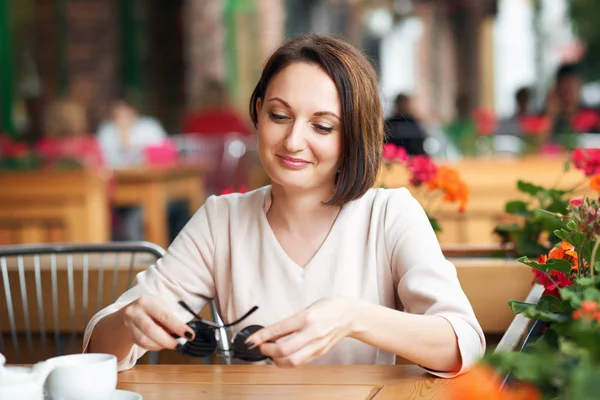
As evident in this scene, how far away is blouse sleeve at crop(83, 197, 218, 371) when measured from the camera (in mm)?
1806

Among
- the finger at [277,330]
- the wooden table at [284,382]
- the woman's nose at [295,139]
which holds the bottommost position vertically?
the wooden table at [284,382]

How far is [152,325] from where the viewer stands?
149cm

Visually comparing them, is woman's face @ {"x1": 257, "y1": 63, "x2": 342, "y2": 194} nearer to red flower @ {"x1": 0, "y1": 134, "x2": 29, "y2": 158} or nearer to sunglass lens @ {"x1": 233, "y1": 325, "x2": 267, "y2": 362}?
sunglass lens @ {"x1": 233, "y1": 325, "x2": 267, "y2": 362}

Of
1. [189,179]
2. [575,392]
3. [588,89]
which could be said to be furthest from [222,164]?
[588,89]

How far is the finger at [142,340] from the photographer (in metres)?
1.49

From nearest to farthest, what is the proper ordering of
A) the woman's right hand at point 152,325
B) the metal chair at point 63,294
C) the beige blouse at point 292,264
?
1. the woman's right hand at point 152,325
2. the beige blouse at point 292,264
3. the metal chair at point 63,294

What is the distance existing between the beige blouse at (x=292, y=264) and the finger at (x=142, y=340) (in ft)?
0.63

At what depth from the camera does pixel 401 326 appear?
1.51 meters

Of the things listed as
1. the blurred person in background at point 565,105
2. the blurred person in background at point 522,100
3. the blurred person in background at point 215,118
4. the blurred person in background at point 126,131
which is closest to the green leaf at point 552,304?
the blurred person in background at point 565,105

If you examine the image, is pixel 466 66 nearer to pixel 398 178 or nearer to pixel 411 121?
pixel 411 121

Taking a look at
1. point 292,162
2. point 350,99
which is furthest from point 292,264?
point 350,99

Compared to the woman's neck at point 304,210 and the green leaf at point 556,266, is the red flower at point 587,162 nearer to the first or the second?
the woman's neck at point 304,210

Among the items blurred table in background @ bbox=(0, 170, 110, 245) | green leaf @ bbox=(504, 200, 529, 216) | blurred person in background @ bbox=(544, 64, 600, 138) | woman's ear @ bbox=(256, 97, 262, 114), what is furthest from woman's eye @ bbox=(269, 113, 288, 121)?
blurred person in background @ bbox=(544, 64, 600, 138)

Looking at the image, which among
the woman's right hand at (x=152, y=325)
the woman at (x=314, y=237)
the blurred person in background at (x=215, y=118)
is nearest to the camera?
the woman's right hand at (x=152, y=325)
